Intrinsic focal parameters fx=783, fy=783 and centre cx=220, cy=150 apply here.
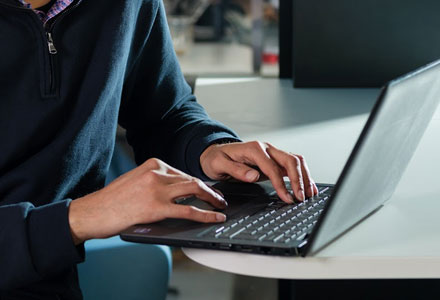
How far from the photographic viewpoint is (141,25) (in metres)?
1.27

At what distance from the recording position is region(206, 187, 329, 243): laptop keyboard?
804 mm

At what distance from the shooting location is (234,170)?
1.05m

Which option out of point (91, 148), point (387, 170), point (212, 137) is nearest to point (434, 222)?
point (387, 170)

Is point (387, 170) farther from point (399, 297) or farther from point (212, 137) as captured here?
point (399, 297)

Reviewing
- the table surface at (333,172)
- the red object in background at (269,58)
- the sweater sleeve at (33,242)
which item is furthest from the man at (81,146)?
the red object in background at (269,58)

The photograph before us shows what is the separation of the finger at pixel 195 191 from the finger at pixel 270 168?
0.30 ft

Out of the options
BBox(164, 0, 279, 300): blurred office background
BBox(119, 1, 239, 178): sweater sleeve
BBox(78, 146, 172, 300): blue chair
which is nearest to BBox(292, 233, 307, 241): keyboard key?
BBox(119, 1, 239, 178): sweater sleeve

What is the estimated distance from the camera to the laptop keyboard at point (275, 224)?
0.80 meters

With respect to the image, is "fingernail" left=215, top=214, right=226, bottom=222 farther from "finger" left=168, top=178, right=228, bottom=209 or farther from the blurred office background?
the blurred office background

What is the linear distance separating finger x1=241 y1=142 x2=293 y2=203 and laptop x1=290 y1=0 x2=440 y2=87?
945 millimetres

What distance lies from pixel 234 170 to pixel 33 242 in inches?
11.6

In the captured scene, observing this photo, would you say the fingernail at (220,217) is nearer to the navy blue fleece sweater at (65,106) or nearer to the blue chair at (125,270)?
the navy blue fleece sweater at (65,106)

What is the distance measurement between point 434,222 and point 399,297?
0.52 meters

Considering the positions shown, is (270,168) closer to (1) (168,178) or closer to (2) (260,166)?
(2) (260,166)
